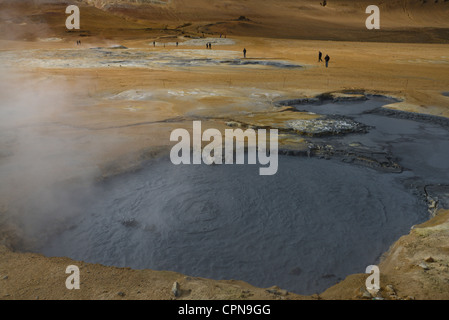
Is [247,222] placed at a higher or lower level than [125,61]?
lower

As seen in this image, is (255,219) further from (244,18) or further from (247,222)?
(244,18)

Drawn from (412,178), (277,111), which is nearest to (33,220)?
(412,178)

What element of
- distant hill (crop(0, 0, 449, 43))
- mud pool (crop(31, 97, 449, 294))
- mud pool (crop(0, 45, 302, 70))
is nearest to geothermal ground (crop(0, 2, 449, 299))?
mud pool (crop(31, 97, 449, 294))

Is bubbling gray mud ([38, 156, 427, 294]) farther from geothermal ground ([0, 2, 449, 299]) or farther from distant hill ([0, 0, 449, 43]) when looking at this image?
→ distant hill ([0, 0, 449, 43])

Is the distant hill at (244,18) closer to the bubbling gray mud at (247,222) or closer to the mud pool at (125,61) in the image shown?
the mud pool at (125,61)

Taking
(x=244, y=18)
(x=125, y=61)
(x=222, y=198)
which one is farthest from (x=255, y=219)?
(x=244, y=18)
